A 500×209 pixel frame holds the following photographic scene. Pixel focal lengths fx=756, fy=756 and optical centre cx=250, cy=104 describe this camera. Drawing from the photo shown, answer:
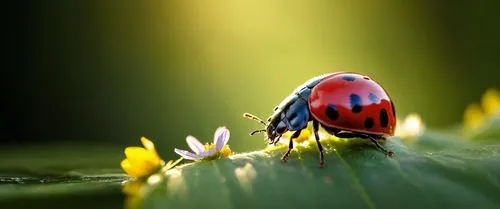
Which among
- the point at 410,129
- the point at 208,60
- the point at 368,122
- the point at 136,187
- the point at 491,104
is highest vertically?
the point at 208,60

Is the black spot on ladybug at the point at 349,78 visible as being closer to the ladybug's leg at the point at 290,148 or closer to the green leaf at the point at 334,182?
the ladybug's leg at the point at 290,148

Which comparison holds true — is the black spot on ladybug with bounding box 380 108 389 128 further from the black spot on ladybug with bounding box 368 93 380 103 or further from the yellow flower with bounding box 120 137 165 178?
the yellow flower with bounding box 120 137 165 178

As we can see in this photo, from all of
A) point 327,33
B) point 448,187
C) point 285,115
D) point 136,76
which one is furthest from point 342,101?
point 327,33

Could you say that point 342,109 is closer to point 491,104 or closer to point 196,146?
point 196,146

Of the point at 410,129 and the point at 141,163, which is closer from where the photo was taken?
the point at 141,163

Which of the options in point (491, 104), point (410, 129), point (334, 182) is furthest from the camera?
point (491, 104)

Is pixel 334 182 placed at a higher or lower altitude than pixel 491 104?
lower

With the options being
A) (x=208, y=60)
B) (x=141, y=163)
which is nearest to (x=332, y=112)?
(x=141, y=163)
